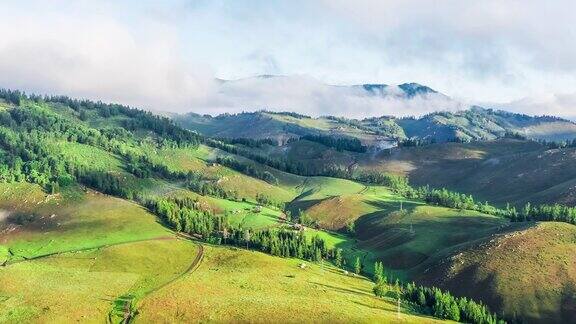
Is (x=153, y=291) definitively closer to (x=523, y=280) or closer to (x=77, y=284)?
(x=77, y=284)

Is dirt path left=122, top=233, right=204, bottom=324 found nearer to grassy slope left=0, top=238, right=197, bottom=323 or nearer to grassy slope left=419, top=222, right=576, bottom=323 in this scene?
grassy slope left=0, top=238, right=197, bottom=323

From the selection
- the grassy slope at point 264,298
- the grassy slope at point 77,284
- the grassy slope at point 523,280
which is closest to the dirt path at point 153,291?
the grassy slope at point 77,284

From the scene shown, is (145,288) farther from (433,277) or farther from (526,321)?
(526,321)

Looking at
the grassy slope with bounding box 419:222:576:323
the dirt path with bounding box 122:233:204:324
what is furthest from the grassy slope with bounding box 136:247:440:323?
the grassy slope with bounding box 419:222:576:323

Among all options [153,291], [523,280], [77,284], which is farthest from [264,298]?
[523,280]

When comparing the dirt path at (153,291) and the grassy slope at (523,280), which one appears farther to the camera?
the grassy slope at (523,280)

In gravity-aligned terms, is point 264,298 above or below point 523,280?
below

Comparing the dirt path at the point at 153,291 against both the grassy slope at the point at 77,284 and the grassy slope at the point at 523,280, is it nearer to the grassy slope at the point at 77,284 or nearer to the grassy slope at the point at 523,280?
the grassy slope at the point at 77,284

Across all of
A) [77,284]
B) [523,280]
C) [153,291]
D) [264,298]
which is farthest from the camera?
[523,280]
